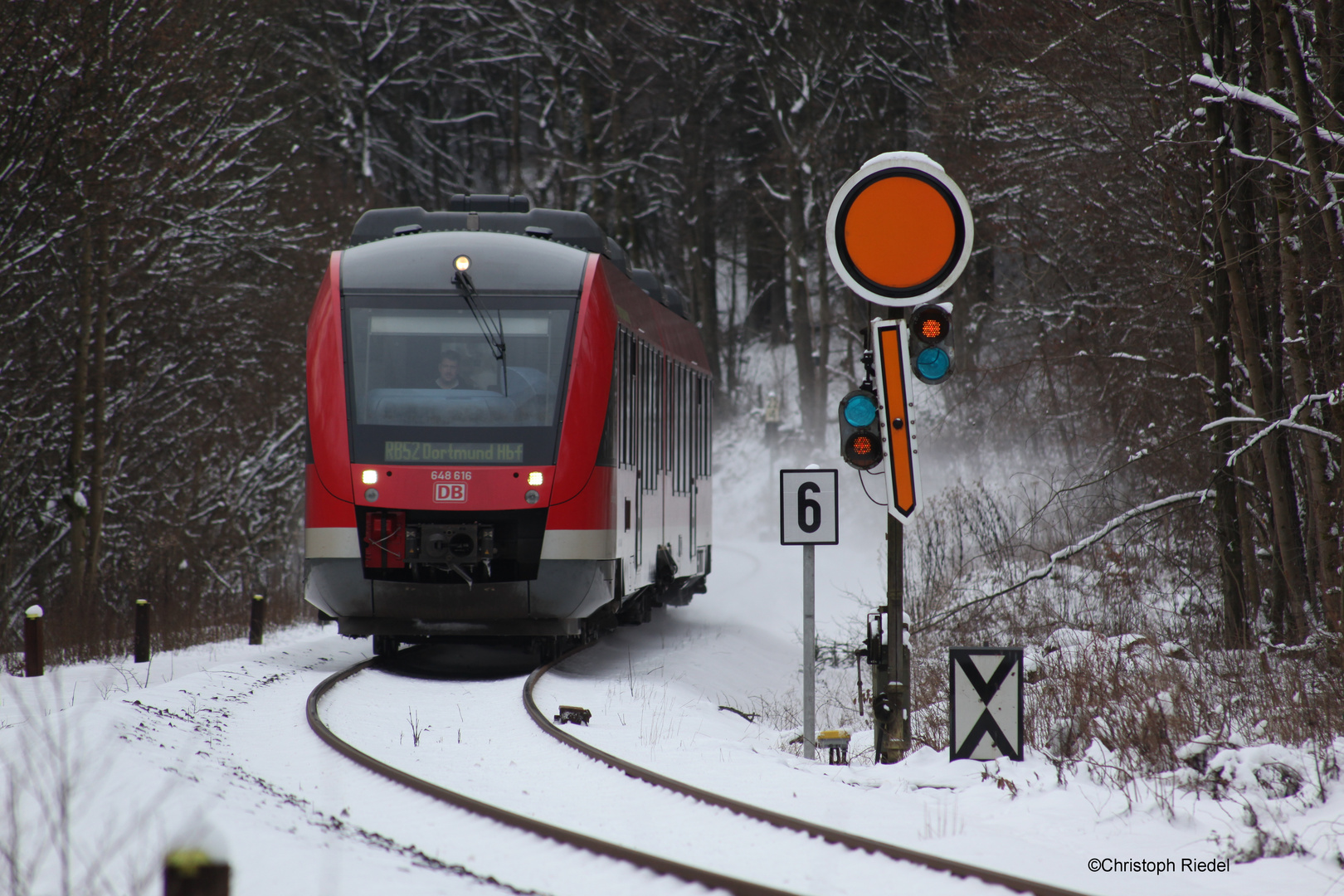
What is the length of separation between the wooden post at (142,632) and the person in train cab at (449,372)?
3.31 metres

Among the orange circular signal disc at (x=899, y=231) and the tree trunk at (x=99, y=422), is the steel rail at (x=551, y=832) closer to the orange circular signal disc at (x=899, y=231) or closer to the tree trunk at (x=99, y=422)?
the orange circular signal disc at (x=899, y=231)

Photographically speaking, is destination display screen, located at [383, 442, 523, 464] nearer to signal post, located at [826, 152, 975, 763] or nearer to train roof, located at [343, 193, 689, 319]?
train roof, located at [343, 193, 689, 319]

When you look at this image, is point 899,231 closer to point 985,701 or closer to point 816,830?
point 985,701

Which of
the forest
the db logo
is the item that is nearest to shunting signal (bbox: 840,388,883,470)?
the forest

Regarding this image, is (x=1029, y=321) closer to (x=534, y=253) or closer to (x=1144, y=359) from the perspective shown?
(x=1144, y=359)

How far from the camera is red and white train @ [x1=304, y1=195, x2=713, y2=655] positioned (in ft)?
34.7

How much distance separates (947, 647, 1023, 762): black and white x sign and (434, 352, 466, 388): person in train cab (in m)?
5.25

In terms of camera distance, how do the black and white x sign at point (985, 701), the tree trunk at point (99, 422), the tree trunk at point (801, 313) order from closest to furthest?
the black and white x sign at point (985, 701)
the tree trunk at point (99, 422)
the tree trunk at point (801, 313)

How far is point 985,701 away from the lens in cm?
697

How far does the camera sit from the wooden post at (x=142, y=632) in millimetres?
11477

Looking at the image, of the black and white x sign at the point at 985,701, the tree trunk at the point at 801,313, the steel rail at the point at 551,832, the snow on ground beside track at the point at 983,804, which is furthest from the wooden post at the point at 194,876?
the tree trunk at the point at 801,313

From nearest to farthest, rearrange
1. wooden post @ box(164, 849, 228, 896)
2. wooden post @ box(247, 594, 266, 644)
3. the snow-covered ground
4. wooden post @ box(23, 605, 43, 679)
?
wooden post @ box(164, 849, 228, 896)
the snow-covered ground
wooden post @ box(23, 605, 43, 679)
wooden post @ box(247, 594, 266, 644)

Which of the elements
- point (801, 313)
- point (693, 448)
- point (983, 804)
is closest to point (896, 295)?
point (983, 804)

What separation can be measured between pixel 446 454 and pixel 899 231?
449cm
